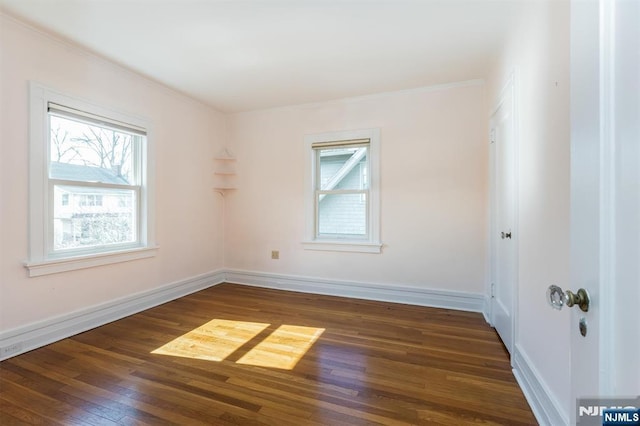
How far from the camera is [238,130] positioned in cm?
429

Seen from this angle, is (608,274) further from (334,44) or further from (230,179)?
(230,179)

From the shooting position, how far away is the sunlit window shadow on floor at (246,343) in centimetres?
217

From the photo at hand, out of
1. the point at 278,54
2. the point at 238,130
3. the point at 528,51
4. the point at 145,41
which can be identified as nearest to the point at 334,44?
the point at 278,54

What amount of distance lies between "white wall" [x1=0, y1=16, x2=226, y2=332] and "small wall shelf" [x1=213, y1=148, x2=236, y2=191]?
98 mm

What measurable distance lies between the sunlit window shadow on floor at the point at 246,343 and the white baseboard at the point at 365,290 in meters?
1.08

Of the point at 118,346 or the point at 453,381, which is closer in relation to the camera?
the point at 453,381

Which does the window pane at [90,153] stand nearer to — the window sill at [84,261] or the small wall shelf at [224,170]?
the window sill at [84,261]

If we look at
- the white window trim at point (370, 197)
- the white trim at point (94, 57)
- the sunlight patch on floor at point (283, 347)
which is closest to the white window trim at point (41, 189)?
the white trim at point (94, 57)

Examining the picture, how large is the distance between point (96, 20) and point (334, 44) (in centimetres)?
183

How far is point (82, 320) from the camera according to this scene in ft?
8.61

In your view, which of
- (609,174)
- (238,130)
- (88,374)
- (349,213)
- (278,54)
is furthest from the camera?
(238,130)

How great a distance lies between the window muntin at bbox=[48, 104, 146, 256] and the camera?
8.20ft

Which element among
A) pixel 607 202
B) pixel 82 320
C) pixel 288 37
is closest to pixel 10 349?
pixel 82 320

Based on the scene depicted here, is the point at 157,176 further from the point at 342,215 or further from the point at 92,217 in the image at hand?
the point at 342,215
